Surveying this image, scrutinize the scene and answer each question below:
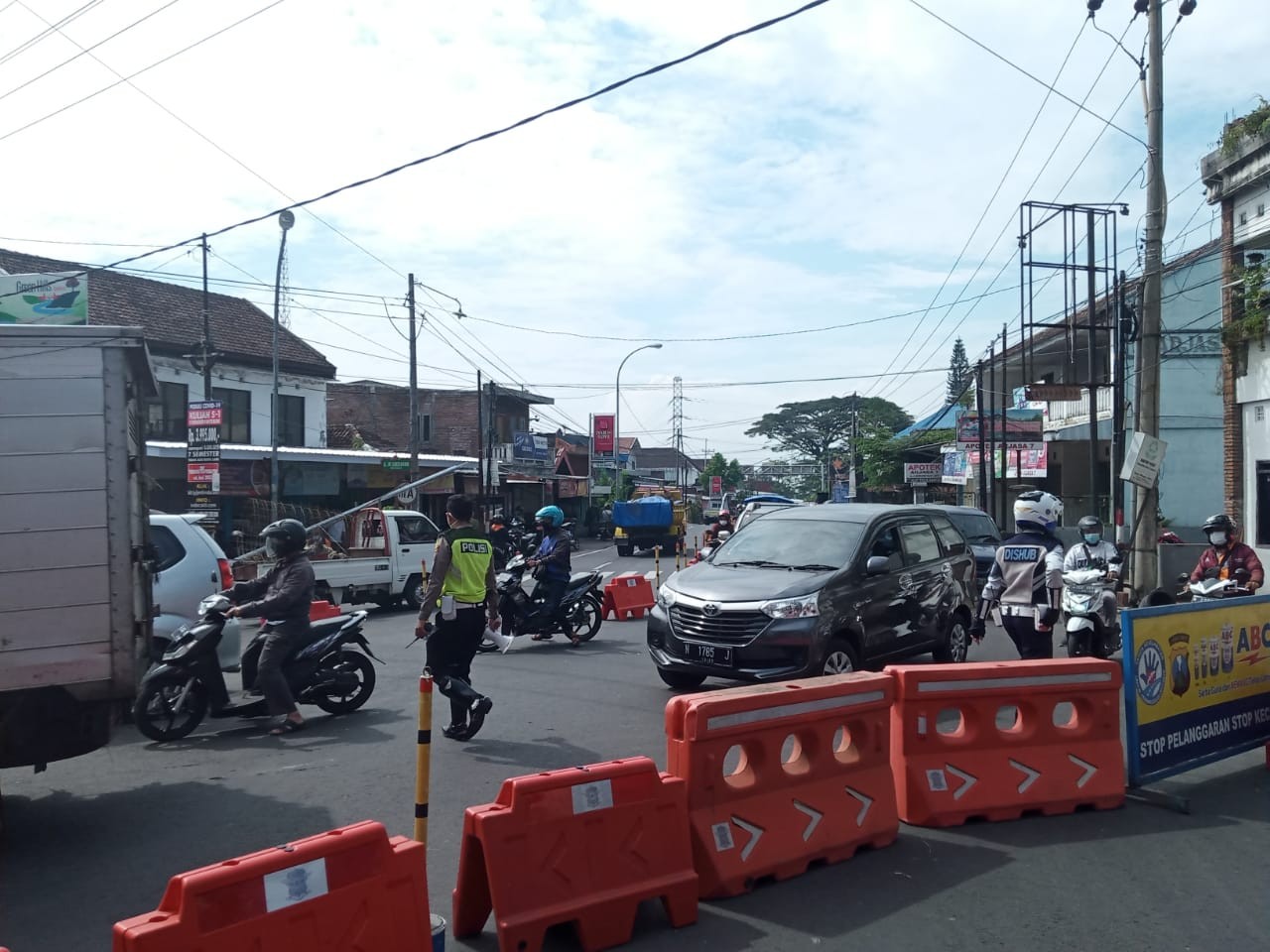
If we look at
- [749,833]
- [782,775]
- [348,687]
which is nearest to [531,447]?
[348,687]

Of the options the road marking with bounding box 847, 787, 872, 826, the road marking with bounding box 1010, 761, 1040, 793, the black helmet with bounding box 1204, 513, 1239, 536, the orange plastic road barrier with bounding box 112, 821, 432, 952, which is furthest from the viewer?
the black helmet with bounding box 1204, 513, 1239, 536

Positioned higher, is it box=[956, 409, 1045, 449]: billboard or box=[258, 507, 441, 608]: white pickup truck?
box=[956, 409, 1045, 449]: billboard

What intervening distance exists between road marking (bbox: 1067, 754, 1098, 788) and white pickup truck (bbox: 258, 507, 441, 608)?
12.0 meters

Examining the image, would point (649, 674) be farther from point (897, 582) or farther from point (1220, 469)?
point (1220, 469)

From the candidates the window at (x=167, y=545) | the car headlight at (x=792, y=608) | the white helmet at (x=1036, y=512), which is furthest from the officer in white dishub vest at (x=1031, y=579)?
the window at (x=167, y=545)

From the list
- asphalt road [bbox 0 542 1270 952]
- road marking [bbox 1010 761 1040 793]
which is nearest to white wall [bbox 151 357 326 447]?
asphalt road [bbox 0 542 1270 952]

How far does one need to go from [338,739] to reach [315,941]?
4757mm

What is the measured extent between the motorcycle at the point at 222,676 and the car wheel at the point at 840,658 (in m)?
3.91

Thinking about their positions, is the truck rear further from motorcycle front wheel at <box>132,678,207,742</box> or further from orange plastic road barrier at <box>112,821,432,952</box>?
orange plastic road barrier at <box>112,821,432,952</box>

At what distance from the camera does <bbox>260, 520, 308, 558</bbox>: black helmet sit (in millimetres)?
8336

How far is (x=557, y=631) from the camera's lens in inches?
542

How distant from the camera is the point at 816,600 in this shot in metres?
8.56

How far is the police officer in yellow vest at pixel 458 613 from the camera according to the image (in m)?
8.05

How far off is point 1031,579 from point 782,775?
12.7 ft
